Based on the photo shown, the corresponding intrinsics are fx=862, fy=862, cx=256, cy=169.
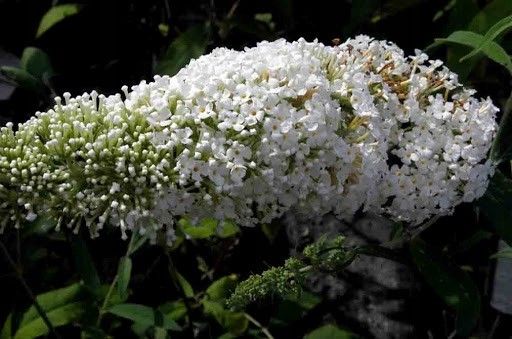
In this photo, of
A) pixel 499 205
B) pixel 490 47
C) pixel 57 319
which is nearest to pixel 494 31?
pixel 490 47

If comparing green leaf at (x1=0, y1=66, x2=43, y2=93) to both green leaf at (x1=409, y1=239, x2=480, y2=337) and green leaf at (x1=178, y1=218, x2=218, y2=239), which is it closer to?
green leaf at (x1=178, y1=218, x2=218, y2=239)

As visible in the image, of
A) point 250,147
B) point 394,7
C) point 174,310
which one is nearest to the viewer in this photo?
point 250,147

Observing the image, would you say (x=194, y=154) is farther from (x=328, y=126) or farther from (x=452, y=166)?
(x=452, y=166)

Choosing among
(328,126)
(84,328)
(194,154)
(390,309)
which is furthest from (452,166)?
(84,328)

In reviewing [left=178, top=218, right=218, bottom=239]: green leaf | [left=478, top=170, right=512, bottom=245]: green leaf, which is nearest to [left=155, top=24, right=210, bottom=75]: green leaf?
[left=178, top=218, right=218, bottom=239]: green leaf

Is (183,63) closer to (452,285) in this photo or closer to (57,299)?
(57,299)

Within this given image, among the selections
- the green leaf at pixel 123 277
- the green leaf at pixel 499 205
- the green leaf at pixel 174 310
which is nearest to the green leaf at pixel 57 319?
the green leaf at pixel 123 277
